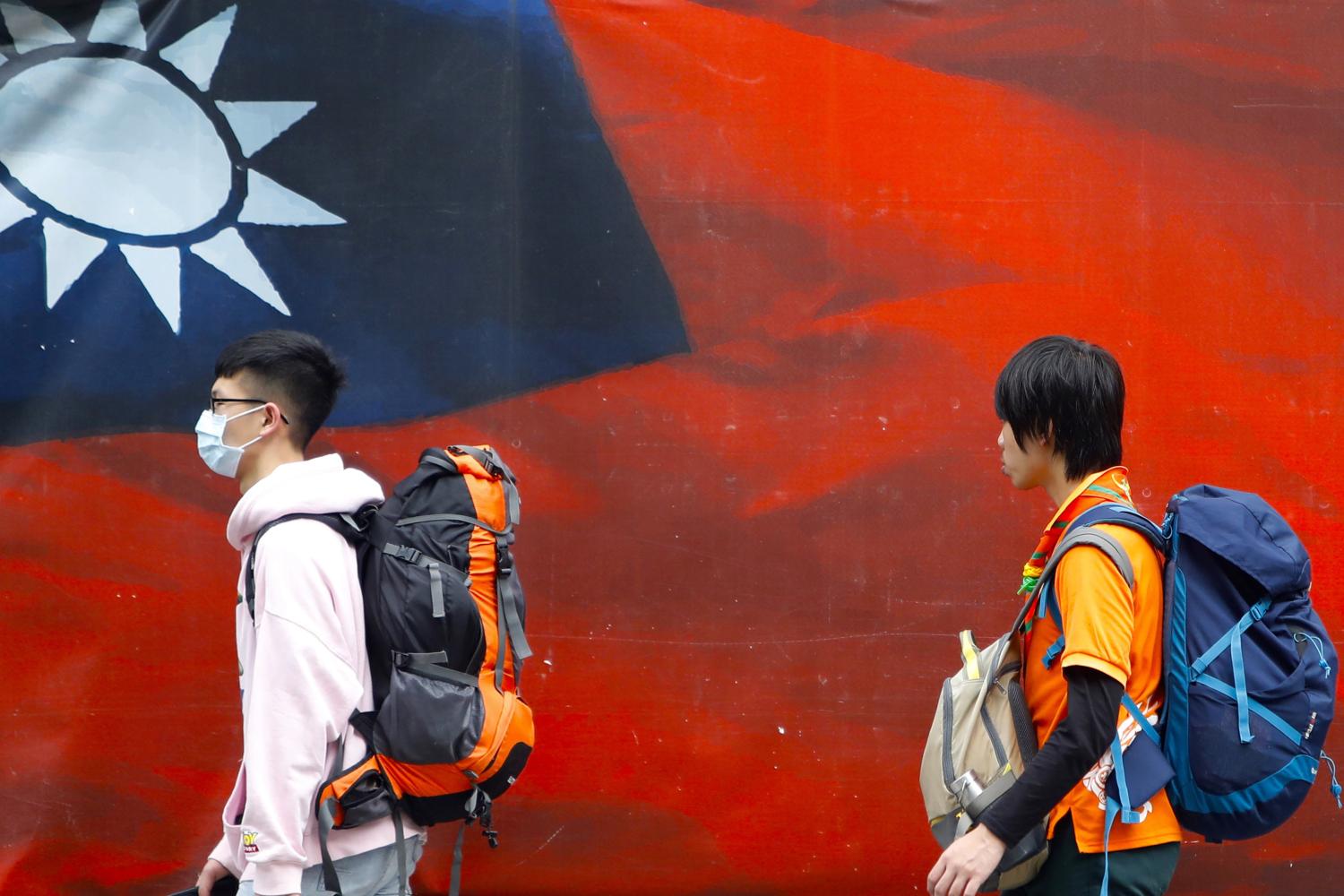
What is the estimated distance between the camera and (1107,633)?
Answer: 74.7 inches

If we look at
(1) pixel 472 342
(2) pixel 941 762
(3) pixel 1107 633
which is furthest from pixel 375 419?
(3) pixel 1107 633

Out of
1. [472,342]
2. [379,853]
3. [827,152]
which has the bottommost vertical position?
[379,853]

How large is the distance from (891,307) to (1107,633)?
1.86 meters

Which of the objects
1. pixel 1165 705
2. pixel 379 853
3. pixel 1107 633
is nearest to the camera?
pixel 1107 633

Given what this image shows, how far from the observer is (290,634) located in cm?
207

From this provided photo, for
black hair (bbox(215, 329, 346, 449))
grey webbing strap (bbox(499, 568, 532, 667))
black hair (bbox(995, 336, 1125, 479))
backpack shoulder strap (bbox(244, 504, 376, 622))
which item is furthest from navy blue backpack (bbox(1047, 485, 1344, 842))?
black hair (bbox(215, 329, 346, 449))

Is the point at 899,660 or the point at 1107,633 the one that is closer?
the point at 1107,633

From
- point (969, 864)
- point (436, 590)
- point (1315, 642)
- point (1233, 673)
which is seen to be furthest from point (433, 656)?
point (1315, 642)

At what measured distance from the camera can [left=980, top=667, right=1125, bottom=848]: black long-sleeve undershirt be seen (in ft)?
6.18

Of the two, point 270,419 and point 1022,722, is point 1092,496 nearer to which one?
point 1022,722

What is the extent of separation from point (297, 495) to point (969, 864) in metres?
1.32

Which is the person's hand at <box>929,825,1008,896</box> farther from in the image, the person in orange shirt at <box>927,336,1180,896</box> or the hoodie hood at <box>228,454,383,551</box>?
the hoodie hood at <box>228,454,383,551</box>

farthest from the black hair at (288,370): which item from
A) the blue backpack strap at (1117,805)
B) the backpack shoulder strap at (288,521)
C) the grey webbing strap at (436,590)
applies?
the blue backpack strap at (1117,805)

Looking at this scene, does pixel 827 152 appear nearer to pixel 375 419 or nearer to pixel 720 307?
pixel 720 307
